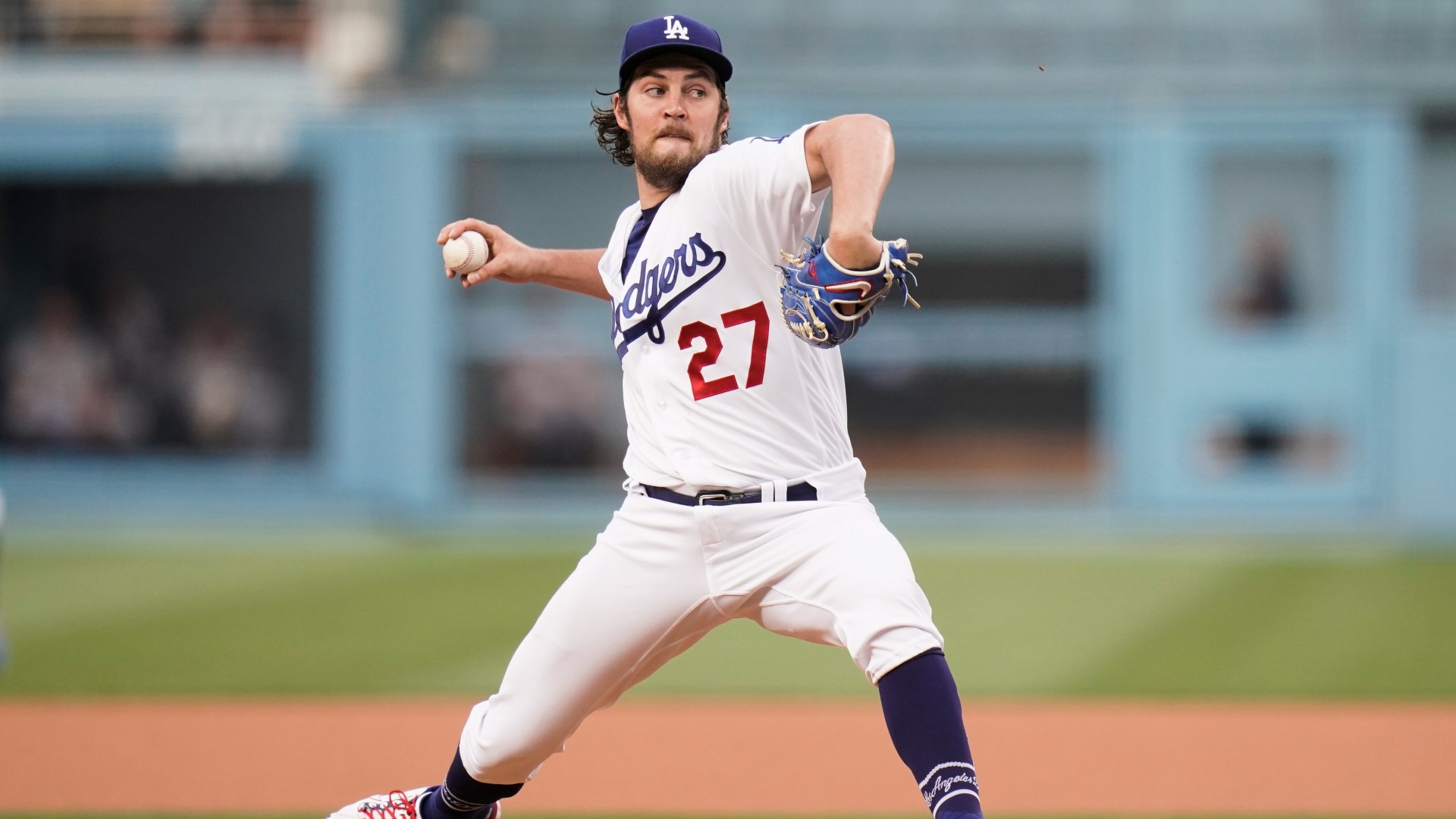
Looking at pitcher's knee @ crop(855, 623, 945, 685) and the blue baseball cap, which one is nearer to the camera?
pitcher's knee @ crop(855, 623, 945, 685)

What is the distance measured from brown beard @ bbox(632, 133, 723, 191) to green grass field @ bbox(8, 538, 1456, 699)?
350 cm

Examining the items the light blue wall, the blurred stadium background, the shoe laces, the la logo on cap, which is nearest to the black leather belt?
the la logo on cap

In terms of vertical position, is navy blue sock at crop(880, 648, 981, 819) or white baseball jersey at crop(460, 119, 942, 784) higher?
white baseball jersey at crop(460, 119, 942, 784)

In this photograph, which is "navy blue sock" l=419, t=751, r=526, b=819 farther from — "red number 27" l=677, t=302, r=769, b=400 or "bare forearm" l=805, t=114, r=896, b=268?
"bare forearm" l=805, t=114, r=896, b=268

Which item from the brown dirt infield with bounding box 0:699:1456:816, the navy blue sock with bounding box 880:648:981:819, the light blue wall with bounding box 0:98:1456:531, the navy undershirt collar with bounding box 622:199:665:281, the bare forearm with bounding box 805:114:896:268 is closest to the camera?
the bare forearm with bounding box 805:114:896:268

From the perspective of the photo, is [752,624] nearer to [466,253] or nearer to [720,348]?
[466,253]

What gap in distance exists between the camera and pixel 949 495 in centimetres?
1229

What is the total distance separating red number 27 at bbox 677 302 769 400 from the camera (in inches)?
121

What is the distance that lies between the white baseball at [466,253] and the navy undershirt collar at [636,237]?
363 millimetres

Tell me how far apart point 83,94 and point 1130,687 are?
34.2 ft

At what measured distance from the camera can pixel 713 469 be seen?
309 cm

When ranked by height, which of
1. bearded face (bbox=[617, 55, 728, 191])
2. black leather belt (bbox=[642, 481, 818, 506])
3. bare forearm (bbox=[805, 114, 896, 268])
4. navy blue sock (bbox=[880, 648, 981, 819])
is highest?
bearded face (bbox=[617, 55, 728, 191])

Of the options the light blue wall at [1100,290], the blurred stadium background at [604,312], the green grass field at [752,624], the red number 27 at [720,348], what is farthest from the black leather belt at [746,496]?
the light blue wall at [1100,290]

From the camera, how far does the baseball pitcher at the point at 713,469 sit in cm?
289
